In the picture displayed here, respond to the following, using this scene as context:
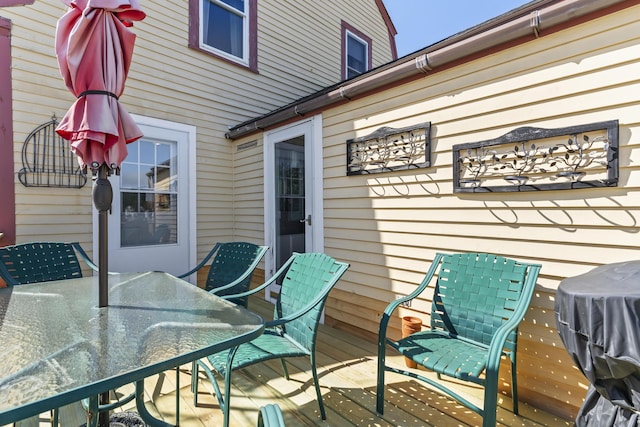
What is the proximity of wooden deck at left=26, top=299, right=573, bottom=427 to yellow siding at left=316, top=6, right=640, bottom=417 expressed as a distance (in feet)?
1.63

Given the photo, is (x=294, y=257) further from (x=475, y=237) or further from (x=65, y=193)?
(x=65, y=193)

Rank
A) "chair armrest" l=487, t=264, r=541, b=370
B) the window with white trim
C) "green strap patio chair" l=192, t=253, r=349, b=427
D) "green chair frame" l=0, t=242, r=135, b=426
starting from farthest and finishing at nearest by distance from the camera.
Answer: the window with white trim < "green chair frame" l=0, t=242, r=135, b=426 < "green strap patio chair" l=192, t=253, r=349, b=427 < "chair armrest" l=487, t=264, r=541, b=370

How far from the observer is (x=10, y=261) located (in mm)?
2543

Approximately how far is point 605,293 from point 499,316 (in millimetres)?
897

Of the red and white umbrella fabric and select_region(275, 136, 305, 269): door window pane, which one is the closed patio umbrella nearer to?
the red and white umbrella fabric

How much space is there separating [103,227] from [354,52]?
705 centimetres

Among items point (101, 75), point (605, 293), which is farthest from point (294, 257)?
point (605, 293)

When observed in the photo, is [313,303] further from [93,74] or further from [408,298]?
[93,74]

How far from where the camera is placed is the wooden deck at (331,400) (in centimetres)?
197

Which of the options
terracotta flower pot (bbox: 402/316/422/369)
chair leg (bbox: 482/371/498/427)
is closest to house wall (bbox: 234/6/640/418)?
terracotta flower pot (bbox: 402/316/422/369)

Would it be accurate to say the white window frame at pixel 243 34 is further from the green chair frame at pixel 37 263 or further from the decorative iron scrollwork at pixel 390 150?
the green chair frame at pixel 37 263

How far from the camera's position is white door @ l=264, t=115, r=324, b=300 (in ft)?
12.1

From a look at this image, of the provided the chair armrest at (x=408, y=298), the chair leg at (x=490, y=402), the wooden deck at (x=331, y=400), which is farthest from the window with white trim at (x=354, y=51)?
the chair leg at (x=490, y=402)

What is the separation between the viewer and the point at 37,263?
8.84 ft
